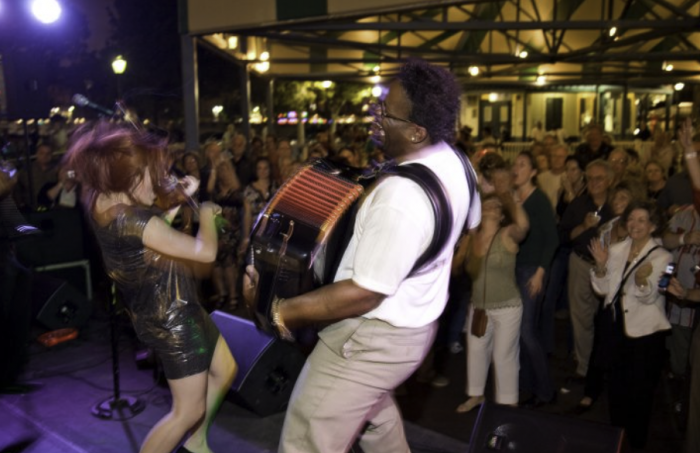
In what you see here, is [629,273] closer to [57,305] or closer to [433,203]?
[433,203]

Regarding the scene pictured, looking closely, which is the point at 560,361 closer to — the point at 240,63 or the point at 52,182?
the point at 52,182

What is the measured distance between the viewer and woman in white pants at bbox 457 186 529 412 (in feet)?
15.0

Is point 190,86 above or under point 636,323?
above

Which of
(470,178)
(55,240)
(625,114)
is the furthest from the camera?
(625,114)

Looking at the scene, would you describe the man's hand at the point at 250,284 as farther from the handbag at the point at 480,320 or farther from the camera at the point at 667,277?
the camera at the point at 667,277

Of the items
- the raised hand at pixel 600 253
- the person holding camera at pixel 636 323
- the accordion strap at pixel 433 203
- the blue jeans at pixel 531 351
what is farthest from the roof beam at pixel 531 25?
the accordion strap at pixel 433 203

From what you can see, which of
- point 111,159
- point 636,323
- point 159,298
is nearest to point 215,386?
point 159,298

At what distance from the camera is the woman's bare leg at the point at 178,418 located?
336 centimetres

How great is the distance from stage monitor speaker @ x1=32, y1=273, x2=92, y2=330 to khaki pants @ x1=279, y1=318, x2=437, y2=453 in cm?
483

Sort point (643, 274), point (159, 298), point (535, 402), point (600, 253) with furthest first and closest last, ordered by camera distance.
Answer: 1. point (535, 402)
2. point (600, 253)
3. point (643, 274)
4. point (159, 298)

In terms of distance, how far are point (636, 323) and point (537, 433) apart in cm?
164

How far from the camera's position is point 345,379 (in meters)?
2.48

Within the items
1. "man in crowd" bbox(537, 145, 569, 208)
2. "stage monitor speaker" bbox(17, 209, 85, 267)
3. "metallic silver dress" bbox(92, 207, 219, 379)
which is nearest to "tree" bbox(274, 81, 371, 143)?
"man in crowd" bbox(537, 145, 569, 208)

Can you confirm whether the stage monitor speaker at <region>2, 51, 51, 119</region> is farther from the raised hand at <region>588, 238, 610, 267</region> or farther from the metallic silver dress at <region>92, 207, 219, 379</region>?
the raised hand at <region>588, 238, 610, 267</region>
